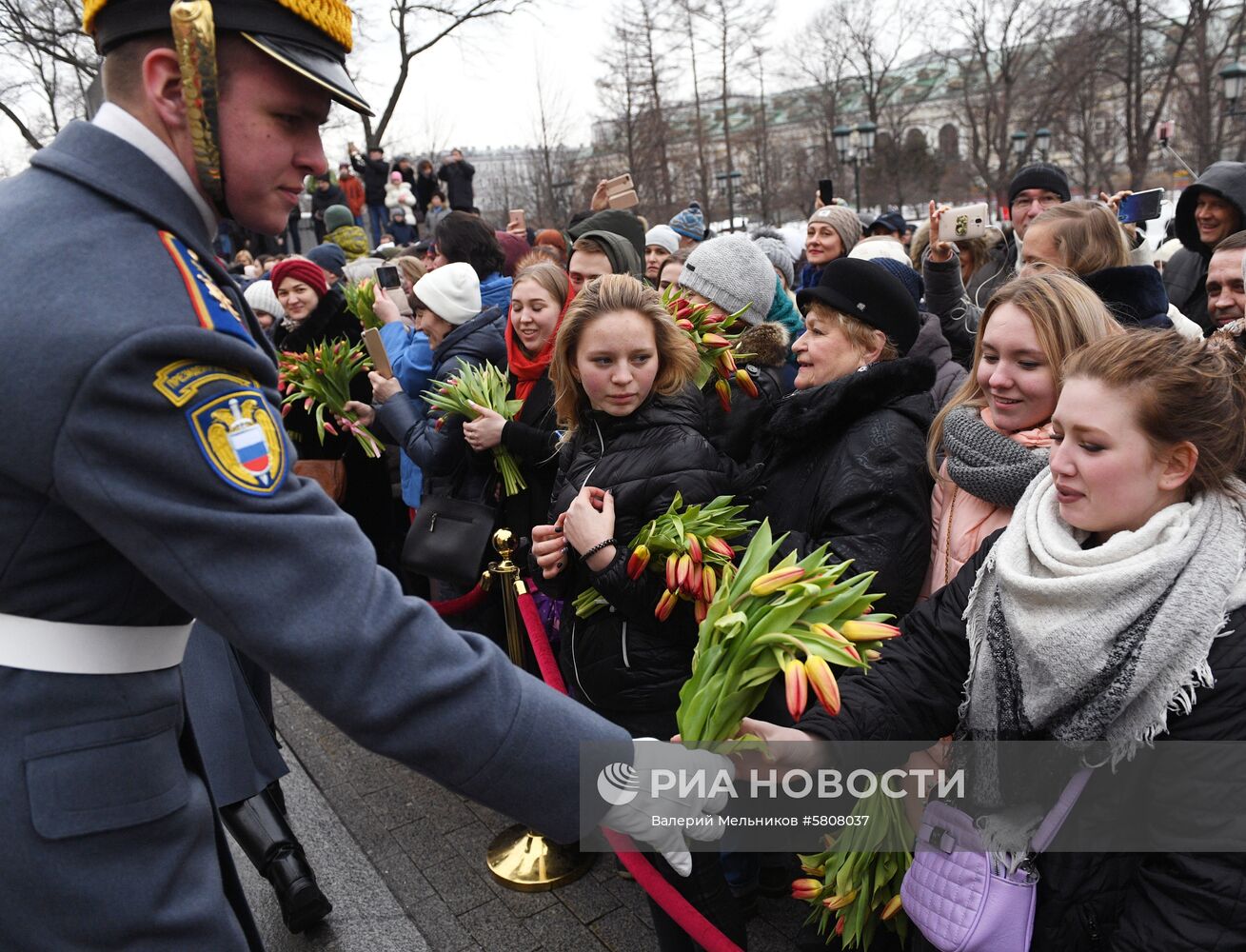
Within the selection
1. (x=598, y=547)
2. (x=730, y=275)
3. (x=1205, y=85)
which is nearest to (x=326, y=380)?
(x=730, y=275)

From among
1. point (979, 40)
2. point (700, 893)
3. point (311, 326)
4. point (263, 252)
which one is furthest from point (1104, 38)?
point (700, 893)

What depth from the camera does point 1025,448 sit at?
244cm

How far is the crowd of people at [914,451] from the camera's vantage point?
178cm

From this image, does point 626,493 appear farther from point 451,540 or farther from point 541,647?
point 451,540

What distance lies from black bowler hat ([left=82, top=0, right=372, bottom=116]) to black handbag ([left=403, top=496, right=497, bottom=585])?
9.53 feet

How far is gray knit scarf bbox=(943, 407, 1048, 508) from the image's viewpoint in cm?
240

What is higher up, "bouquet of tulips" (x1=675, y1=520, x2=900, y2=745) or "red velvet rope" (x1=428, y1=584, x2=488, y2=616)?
"bouquet of tulips" (x1=675, y1=520, x2=900, y2=745)

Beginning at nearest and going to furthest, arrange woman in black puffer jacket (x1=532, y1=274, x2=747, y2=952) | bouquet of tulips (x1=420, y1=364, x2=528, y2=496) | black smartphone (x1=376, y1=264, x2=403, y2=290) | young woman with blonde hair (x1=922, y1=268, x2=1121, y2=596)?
young woman with blonde hair (x1=922, y1=268, x2=1121, y2=596) → woman in black puffer jacket (x1=532, y1=274, x2=747, y2=952) → bouquet of tulips (x1=420, y1=364, x2=528, y2=496) → black smartphone (x1=376, y1=264, x2=403, y2=290)

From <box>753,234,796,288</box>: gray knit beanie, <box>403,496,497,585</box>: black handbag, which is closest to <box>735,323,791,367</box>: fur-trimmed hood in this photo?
<box>403,496,497,585</box>: black handbag

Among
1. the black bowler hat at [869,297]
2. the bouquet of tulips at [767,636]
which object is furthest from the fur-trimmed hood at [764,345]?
the bouquet of tulips at [767,636]

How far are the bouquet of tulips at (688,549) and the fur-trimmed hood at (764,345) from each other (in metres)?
1.50

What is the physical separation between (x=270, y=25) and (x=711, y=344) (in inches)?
95.4

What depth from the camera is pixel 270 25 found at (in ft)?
4.48

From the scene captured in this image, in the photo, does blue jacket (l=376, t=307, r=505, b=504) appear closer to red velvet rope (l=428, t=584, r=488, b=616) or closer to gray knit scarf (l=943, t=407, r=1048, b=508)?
red velvet rope (l=428, t=584, r=488, b=616)
